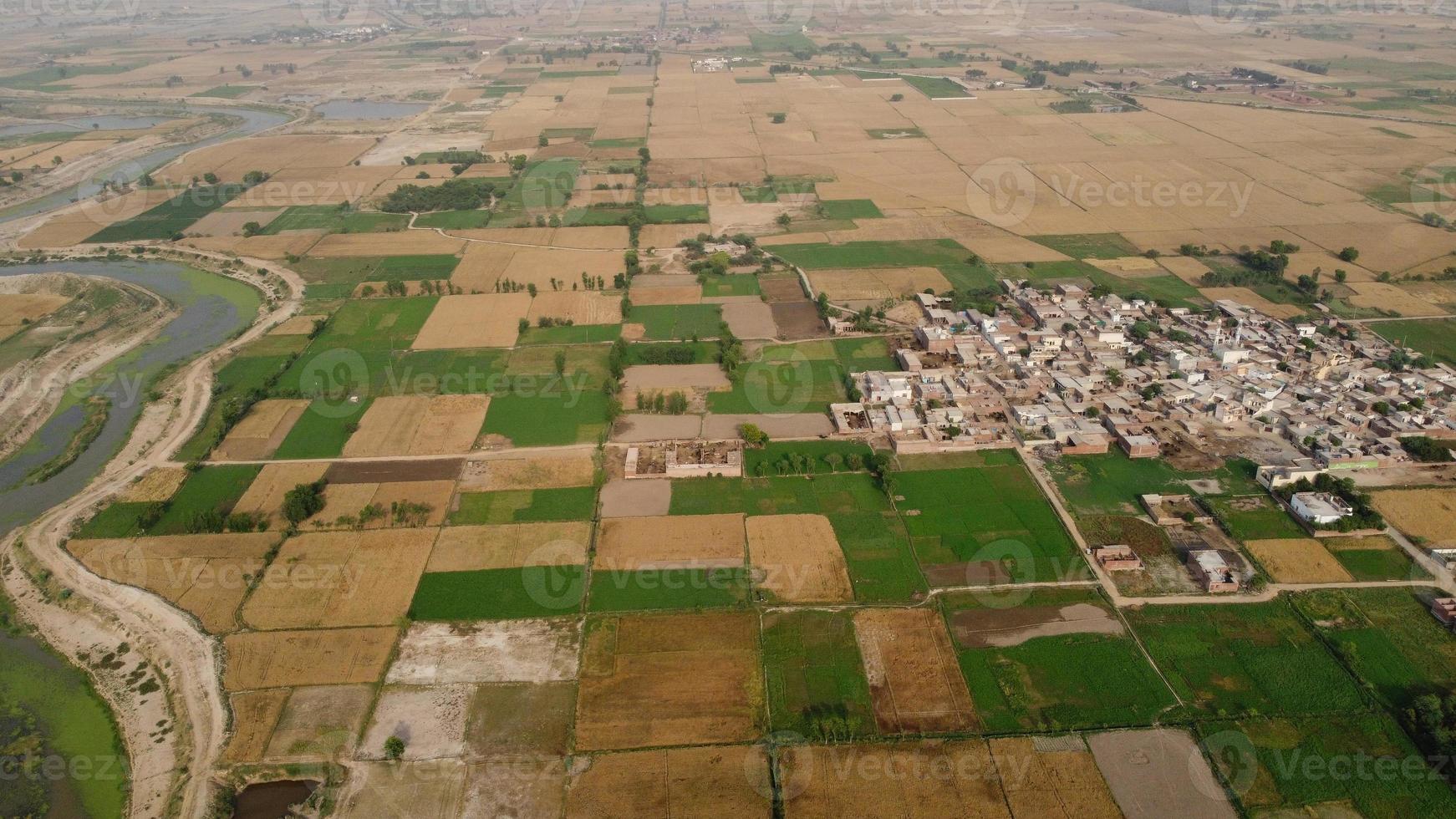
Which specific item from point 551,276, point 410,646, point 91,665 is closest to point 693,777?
point 410,646

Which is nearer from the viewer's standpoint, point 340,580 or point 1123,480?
point 340,580

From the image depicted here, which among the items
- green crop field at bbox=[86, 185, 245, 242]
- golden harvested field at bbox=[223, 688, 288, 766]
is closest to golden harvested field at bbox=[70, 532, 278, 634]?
golden harvested field at bbox=[223, 688, 288, 766]

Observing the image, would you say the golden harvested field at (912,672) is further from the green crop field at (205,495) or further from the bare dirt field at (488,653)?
the green crop field at (205,495)

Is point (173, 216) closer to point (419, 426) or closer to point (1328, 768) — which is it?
point (419, 426)

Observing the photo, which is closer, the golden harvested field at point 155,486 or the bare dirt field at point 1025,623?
the bare dirt field at point 1025,623

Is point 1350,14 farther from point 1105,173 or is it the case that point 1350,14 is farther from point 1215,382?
point 1215,382

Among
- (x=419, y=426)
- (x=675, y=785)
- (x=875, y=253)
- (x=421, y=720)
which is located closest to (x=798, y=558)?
(x=675, y=785)

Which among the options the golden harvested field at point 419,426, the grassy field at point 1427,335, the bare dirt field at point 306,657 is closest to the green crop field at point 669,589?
the bare dirt field at point 306,657
